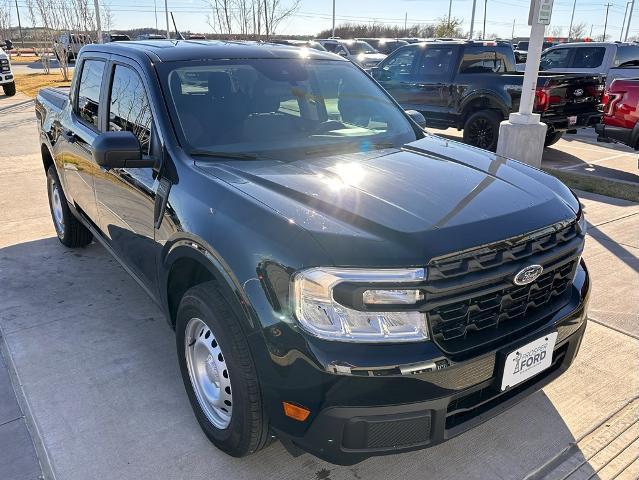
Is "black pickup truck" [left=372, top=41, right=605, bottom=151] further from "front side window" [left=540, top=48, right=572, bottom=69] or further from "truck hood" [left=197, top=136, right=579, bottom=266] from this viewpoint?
"truck hood" [left=197, top=136, right=579, bottom=266]

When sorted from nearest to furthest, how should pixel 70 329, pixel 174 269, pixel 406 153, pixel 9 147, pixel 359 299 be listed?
pixel 359 299, pixel 174 269, pixel 406 153, pixel 70 329, pixel 9 147

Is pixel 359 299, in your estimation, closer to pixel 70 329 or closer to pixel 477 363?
pixel 477 363

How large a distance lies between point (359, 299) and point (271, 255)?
38 cm

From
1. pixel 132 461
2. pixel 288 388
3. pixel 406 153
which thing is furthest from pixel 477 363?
pixel 132 461

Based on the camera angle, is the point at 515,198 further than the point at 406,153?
No

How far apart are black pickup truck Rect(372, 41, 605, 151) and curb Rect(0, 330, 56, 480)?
7904 millimetres

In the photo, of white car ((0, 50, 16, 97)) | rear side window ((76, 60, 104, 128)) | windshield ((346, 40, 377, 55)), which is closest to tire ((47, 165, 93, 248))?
rear side window ((76, 60, 104, 128))

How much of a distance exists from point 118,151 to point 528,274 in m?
2.01

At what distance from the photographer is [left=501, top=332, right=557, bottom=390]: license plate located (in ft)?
7.11

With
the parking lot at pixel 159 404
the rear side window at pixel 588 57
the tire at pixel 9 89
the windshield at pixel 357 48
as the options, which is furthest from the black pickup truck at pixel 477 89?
the windshield at pixel 357 48

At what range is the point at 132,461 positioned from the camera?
254 cm

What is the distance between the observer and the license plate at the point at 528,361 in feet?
7.11

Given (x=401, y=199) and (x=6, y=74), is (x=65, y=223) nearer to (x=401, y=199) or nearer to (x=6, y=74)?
(x=401, y=199)

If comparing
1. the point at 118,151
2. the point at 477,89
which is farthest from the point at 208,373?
the point at 477,89
